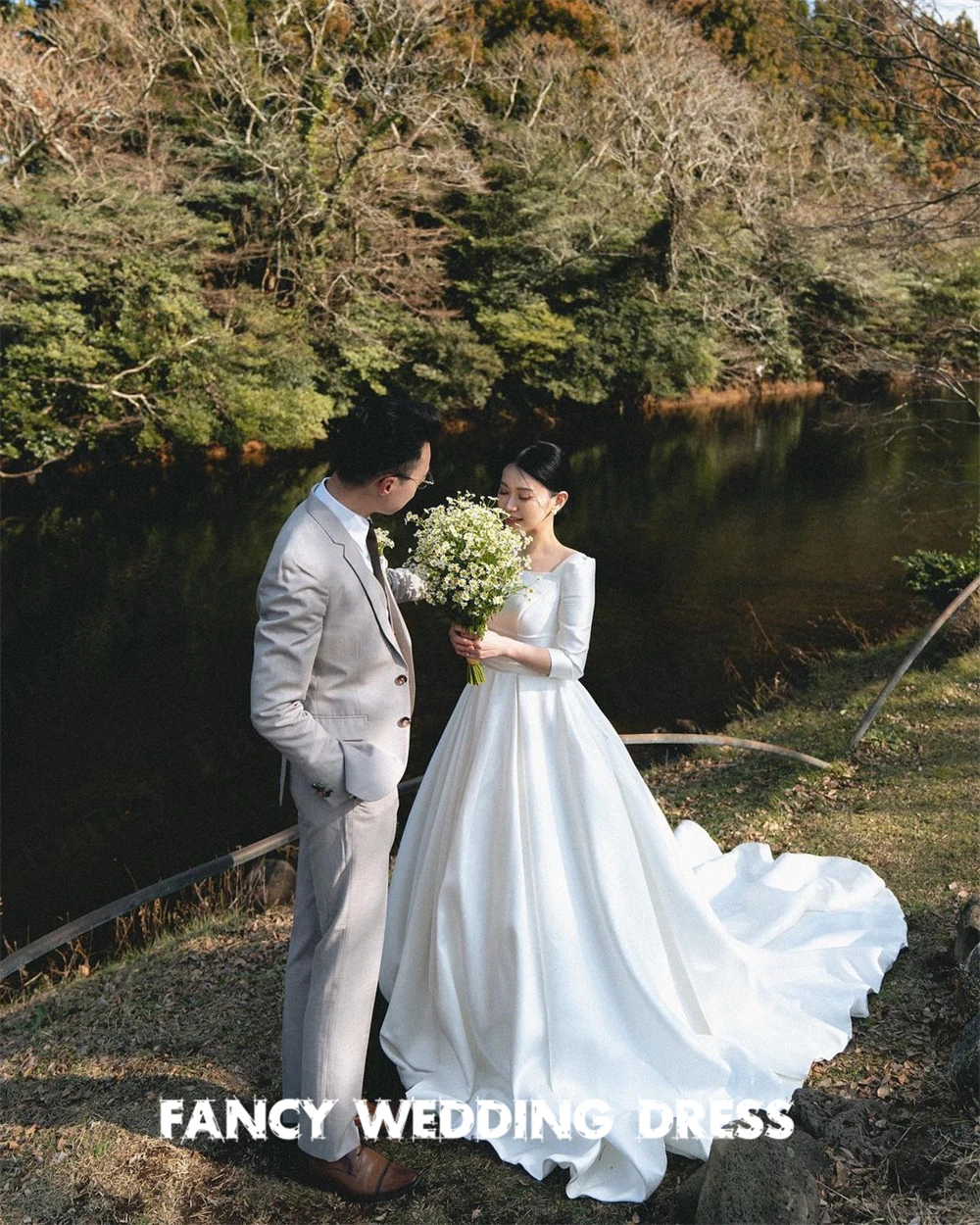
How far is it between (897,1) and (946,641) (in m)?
5.54

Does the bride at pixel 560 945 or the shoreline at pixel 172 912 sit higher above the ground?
the bride at pixel 560 945

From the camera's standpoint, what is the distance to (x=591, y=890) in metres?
3.29

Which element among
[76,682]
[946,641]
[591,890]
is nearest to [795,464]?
[946,641]

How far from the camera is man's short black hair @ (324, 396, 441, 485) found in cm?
266

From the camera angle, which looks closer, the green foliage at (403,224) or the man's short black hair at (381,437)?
the man's short black hair at (381,437)

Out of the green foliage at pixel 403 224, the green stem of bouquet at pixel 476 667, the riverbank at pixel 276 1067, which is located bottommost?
the riverbank at pixel 276 1067

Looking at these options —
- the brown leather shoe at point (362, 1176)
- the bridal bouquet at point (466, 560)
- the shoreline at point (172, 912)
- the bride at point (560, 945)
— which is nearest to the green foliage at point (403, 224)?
the shoreline at point (172, 912)

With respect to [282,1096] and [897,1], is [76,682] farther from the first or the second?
[897,1]

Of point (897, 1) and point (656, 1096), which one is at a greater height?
point (897, 1)

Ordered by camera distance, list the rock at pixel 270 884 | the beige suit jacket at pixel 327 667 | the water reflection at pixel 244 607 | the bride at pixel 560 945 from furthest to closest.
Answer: the water reflection at pixel 244 607, the rock at pixel 270 884, the bride at pixel 560 945, the beige suit jacket at pixel 327 667

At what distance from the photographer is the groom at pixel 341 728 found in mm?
2625

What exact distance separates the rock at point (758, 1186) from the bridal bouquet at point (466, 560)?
1665mm

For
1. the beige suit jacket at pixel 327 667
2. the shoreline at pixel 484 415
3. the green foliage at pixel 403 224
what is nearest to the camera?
the beige suit jacket at pixel 327 667

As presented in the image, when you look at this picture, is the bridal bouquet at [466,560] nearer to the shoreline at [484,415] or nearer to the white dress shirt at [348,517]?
the white dress shirt at [348,517]
